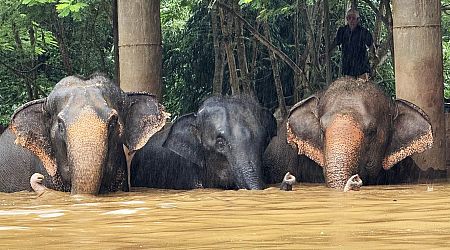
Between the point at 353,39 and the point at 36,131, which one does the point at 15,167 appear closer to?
the point at 36,131

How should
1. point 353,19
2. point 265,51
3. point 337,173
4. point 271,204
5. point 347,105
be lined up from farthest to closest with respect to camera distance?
point 265,51 < point 353,19 < point 347,105 < point 337,173 < point 271,204

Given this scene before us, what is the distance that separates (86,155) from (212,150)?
1666 millimetres

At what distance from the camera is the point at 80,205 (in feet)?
22.9

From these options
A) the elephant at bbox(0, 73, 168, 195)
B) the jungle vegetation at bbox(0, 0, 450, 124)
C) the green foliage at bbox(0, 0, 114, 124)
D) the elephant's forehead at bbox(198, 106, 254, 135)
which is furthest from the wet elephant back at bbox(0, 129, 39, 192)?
the green foliage at bbox(0, 0, 114, 124)

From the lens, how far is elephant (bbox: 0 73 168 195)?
26.6ft

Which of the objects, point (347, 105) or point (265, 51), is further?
point (265, 51)

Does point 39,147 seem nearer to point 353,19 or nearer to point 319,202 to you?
point 319,202

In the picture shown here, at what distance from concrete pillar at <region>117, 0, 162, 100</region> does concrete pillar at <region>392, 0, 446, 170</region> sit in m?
2.28

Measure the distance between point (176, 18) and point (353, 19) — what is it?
595cm

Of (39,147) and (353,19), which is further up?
(353,19)

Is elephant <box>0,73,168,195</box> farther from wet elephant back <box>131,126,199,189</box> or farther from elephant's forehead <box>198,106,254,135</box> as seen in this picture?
wet elephant back <box>131,126,199,189</box>

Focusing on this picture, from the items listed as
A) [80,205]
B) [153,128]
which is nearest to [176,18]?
[153,128]

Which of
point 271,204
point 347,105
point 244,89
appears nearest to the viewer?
point 271,204

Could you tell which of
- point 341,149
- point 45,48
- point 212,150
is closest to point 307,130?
point 212,150
